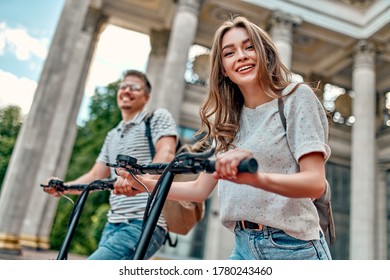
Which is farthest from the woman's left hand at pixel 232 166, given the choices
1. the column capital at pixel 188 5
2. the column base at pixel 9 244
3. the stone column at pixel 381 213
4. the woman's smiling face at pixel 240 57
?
the stone column at pixel 381 213

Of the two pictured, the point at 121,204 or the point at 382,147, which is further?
the point at 382,147

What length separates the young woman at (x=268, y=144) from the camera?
53.9 inches

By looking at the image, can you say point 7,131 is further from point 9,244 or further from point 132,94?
point 132,94

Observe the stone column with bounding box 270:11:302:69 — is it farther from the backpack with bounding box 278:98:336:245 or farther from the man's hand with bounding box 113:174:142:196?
the man's hand with bounding box 113:174:142:196

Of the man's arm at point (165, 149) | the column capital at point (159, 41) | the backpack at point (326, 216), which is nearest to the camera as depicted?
the backpack at point (326, 216)

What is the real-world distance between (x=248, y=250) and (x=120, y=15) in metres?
15.8

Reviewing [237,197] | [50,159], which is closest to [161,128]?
[237,197]

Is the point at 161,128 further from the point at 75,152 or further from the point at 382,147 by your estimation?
the point at 75,152

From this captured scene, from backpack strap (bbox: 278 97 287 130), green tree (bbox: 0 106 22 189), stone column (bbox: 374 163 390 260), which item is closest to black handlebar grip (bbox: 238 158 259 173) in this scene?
backpack strap (bbox: 278 97 287 130)

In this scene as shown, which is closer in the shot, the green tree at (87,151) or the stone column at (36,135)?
the stone column at (36,135)

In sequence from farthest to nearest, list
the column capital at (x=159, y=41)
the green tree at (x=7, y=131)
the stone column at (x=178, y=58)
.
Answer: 1. the column capital at (x=159, y=41)
2. the stone column at (x=178, y=58)
3. the green tree at (x=7, y=131)

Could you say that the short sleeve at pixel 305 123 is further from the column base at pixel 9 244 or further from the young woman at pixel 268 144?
the column base at pixel 9 244
